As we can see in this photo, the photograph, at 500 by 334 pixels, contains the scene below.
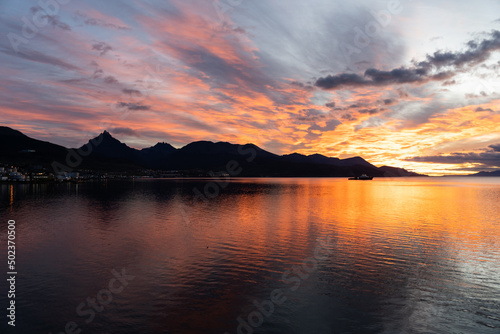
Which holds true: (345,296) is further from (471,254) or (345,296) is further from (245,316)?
(471,254)

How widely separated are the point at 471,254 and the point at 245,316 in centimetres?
3350

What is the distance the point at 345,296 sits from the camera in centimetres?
2445

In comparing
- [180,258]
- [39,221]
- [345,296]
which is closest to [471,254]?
[345,296]

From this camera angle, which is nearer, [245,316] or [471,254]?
[245,316]

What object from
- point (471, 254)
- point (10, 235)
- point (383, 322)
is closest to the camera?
point (383, 322)

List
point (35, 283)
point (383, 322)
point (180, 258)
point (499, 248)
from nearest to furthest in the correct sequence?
point (383, 322) → point (35, 283) → point (180, 258) → point (499, 248)

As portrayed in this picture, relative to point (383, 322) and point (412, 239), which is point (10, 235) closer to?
point (383, 322)

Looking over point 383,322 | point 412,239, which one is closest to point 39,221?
point 383,322

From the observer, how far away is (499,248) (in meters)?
40.6

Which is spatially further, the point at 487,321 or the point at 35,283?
the point at 35,283

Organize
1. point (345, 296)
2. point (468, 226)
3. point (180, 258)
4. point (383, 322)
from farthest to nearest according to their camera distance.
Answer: point (468, 226) < point (180, 258) < point (345, 296) < point (383, 322)

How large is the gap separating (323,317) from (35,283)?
25734mm

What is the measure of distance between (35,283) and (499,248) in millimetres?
56566

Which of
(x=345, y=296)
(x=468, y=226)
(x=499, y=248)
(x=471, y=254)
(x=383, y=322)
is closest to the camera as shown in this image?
(x=383, y=322)
